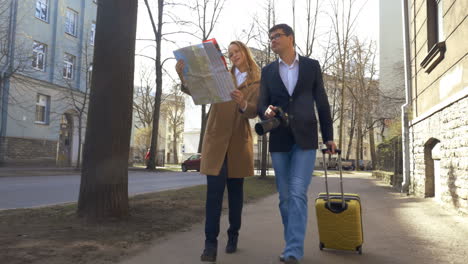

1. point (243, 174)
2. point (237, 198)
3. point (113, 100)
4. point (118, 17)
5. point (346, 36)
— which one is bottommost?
point (237, 198)

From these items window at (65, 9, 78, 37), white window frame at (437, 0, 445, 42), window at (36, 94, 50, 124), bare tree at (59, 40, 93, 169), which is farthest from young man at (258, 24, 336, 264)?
window at (65, 9, 78, 37)

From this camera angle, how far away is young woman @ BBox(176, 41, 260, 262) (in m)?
3.58

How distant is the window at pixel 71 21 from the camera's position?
28.1 m

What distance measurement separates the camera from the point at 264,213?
6.73 m

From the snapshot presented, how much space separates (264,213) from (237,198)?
3.02 metres

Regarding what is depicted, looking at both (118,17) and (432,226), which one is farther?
(432,226)

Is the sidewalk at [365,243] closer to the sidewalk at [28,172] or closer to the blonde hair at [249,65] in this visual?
the blonde hair at [249,65]

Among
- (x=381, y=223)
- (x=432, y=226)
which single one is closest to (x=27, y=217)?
(x=381, y=223)

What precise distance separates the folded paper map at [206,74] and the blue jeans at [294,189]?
74 centimetres

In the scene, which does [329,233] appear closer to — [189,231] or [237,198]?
[237,198]

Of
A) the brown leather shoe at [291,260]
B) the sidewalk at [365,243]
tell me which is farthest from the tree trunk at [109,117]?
the brown leather shoe at [291,260]

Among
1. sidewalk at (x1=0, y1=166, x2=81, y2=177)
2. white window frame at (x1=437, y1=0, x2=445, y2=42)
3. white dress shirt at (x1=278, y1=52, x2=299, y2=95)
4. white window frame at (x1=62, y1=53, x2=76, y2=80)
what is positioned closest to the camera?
white dress shirt at (x1=278, y1=52, x2=299, y2=95)

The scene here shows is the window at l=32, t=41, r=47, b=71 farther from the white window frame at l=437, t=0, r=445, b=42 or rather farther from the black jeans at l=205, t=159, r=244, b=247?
the black jeans at l=205, t=159, r=244, b=247

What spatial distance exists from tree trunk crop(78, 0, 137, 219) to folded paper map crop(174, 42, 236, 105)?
176 cm
